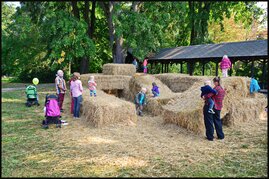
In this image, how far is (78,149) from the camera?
6.09 m

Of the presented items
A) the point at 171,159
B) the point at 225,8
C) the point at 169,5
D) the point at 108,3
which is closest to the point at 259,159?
the point at 171,159

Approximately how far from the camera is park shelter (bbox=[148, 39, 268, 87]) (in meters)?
18.0

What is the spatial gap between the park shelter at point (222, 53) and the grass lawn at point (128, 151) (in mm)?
10500

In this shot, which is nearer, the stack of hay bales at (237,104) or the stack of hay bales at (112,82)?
the stack of hay bales at (237,104)

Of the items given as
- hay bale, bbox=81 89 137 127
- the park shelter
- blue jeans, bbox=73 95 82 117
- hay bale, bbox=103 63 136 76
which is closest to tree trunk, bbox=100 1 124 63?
hay bale, bbox=103 63 136 76

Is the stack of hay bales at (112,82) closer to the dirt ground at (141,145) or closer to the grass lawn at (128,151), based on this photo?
the dirt ground at (141,145)

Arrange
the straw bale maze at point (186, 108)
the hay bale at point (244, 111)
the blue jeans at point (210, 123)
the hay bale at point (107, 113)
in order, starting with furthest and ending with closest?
the hay bale at point (244, 111) < the hay bale at point (107, 113) < the straw bale maze at point (186, 108) < the blue jeans at point (210, 123)

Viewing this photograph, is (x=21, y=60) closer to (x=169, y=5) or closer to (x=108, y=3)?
(x=108, y=3)

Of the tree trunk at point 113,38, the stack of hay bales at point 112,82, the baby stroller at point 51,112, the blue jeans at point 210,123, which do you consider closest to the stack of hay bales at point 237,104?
the blue jeans at point 210,123

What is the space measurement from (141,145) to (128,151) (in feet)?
1.99

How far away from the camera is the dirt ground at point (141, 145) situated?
17.1 feet

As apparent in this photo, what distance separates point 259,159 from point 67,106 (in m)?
8.86

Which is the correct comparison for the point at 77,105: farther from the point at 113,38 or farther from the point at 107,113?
the point at 113,38

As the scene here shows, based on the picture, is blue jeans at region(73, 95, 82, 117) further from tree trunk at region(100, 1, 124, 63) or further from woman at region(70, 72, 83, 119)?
tree trunk at region(100, 1, 124, 63)
